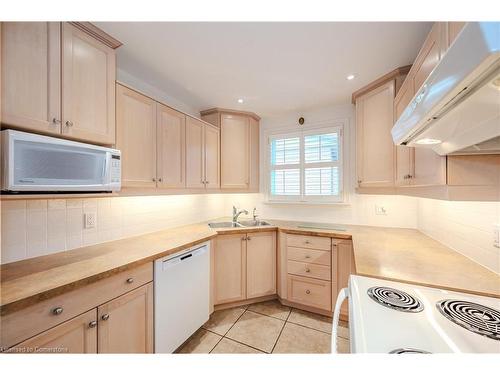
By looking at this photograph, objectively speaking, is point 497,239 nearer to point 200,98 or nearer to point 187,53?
point 187,53

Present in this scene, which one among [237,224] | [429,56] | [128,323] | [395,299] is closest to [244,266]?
[237,224]

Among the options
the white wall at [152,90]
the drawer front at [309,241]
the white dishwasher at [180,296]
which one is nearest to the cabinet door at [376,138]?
the drawer front at [309,241]

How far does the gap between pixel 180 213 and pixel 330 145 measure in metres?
2.10

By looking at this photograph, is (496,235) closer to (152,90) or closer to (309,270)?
(309,270)

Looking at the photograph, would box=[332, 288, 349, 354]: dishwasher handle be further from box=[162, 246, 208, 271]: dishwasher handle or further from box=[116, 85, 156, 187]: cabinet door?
box=[116, 85, 156, 187]: cabinet door

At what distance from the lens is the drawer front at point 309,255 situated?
6.75 feet

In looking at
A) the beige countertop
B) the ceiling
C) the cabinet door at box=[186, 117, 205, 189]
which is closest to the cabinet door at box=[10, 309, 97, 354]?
the beige countertop

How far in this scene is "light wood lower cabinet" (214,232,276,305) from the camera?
2.17 metres

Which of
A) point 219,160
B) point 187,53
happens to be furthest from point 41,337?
point 219,160

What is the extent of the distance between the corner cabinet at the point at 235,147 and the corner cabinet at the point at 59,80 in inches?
53.4

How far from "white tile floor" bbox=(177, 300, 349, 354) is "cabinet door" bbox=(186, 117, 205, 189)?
4.68 feet

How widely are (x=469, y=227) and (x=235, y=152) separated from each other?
2.26 meters

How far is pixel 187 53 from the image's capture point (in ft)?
5.00

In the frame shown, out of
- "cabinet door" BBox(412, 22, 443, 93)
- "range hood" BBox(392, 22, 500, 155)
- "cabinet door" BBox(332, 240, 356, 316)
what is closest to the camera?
"range hood" BBox(392, 22, 500, 155)
